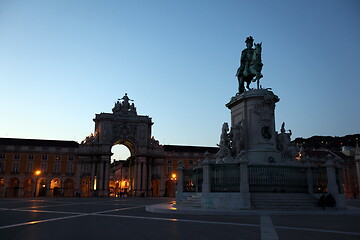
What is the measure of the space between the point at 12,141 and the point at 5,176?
26.4ft

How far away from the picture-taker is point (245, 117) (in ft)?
64.5

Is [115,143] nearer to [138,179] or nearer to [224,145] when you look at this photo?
[138,179]

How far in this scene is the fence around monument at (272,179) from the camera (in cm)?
1605

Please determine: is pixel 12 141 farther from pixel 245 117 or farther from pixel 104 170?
pixel 245 117

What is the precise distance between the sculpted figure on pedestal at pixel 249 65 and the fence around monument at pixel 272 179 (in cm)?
607

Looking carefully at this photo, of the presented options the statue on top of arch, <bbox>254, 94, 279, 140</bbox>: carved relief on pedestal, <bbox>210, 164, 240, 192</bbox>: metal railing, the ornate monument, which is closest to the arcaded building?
the statue on top of arch

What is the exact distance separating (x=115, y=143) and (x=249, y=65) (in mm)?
53854

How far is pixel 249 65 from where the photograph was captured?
70.0ft

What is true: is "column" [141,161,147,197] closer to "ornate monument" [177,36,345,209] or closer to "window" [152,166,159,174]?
"window" [152,166,159,174]

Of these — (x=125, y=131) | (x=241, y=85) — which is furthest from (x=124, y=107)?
(x=241, y=85)

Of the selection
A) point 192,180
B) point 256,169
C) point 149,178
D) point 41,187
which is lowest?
point 41,187

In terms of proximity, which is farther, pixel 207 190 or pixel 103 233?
pixel 207 190

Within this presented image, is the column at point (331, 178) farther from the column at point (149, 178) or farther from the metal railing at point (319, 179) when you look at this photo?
the column at point (149, 178)

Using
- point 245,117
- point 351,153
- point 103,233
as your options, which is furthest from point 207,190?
point 351,153
